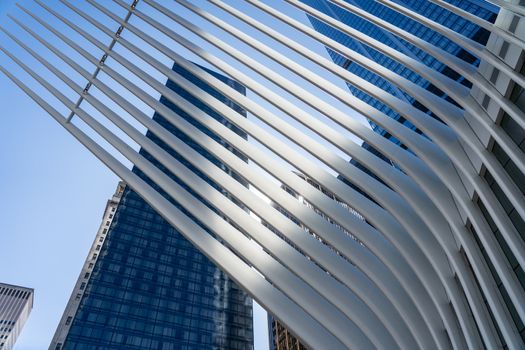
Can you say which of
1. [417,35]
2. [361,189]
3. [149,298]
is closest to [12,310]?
[149,298]

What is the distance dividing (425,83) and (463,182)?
263 ft

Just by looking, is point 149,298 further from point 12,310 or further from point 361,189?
point 12,310

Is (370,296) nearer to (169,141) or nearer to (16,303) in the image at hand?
(169,141)

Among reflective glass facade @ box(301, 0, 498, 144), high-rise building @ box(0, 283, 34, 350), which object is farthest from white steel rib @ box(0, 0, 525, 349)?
high-rise building @ box(0, 283, 34, 350)

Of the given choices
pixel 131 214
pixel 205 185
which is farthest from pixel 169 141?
pixel 131 214

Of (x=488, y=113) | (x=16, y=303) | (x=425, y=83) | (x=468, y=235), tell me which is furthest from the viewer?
(x=16, y=303)

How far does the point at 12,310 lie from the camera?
7254 inches

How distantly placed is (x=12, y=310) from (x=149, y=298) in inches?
5417

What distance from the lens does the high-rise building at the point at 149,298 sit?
255 feet

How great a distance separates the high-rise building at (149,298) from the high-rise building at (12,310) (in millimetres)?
110757

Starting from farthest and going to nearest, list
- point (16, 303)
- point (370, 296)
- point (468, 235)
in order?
point (16, 303) → point (370, 296) → point (468, 235)

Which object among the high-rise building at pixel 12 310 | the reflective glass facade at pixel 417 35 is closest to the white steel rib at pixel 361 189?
the reflective glass facade at pixel 417 35

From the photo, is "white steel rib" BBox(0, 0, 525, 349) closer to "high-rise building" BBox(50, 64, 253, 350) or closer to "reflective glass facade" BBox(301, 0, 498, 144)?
"reflective glass facade" BBox(301, 0, 498, 144)

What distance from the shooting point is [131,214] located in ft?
327
